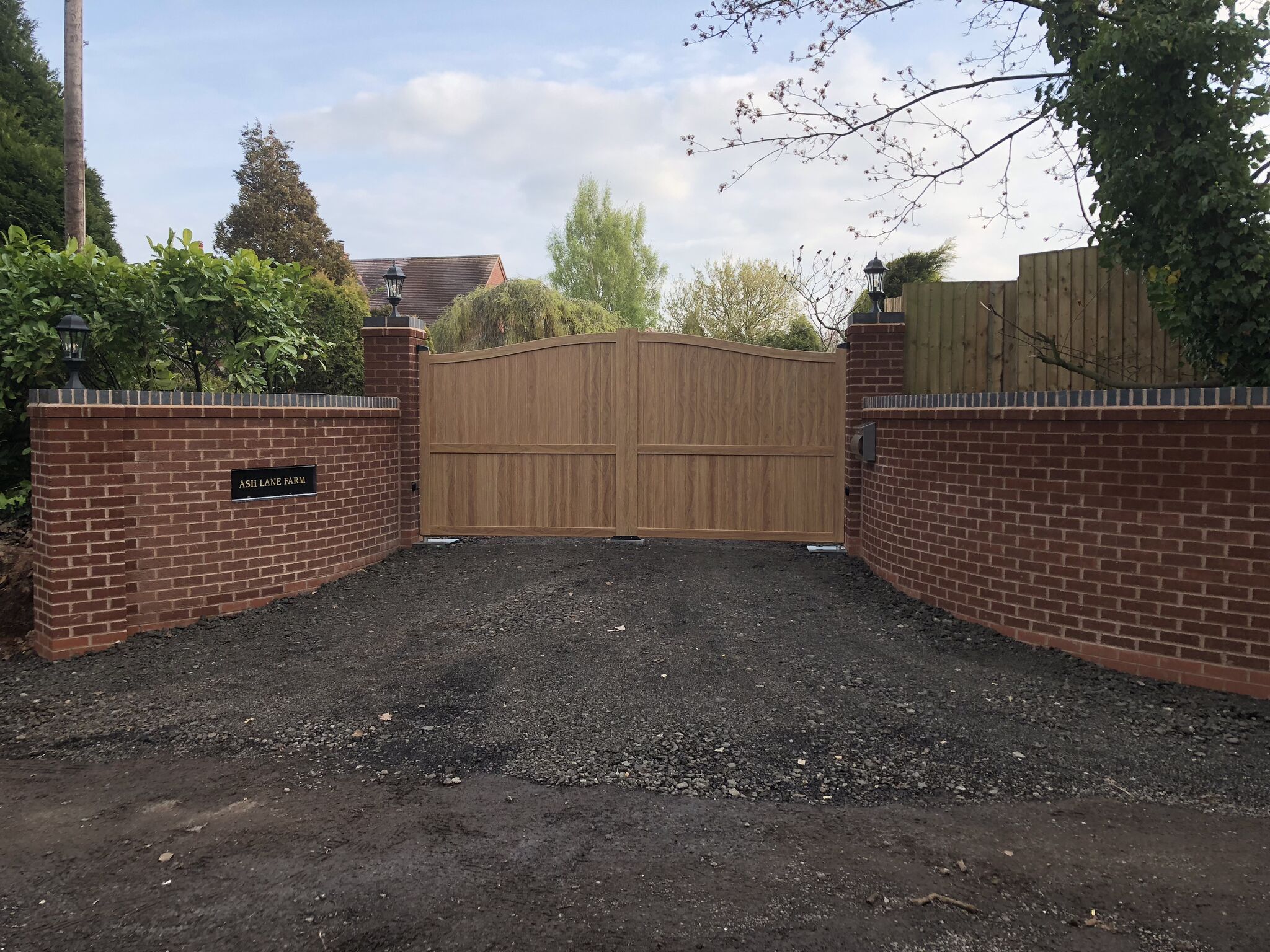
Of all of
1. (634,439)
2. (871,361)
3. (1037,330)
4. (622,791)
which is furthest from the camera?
(634,439)

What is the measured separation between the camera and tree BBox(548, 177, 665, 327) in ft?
112

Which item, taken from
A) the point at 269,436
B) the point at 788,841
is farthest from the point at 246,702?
the point at 788,841

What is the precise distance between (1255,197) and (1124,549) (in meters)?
2.30

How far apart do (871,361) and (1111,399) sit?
288 centimetres

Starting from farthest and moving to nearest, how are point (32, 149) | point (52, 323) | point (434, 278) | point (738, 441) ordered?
1. point (434, 278)
2. point (32, 149)
3. point (738, 441)
4. point (52, 323)

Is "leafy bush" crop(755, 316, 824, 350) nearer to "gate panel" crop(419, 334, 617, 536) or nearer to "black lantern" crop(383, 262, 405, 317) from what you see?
"gate panel" crop(419, 334, 617, 536)

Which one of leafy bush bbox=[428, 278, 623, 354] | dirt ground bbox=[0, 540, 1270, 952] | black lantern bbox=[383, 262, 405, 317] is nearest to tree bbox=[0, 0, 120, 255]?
black lantern bbox=[383, 262, 405, 317]

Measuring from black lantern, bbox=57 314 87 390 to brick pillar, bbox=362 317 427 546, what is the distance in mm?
3035

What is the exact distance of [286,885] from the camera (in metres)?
2.72

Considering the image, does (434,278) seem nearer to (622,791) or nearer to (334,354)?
(334,354)

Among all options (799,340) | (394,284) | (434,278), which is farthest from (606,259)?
(394,284)

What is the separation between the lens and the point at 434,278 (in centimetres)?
3688

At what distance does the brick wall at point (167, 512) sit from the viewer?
529 cm

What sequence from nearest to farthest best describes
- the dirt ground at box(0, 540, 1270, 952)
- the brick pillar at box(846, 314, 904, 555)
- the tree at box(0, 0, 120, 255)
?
the dirt ground at box(0, 540, 1270, 952) → the brick pillar at box(846, 314, 904, 555) → the tree at box(0, 0, 120, 255)
